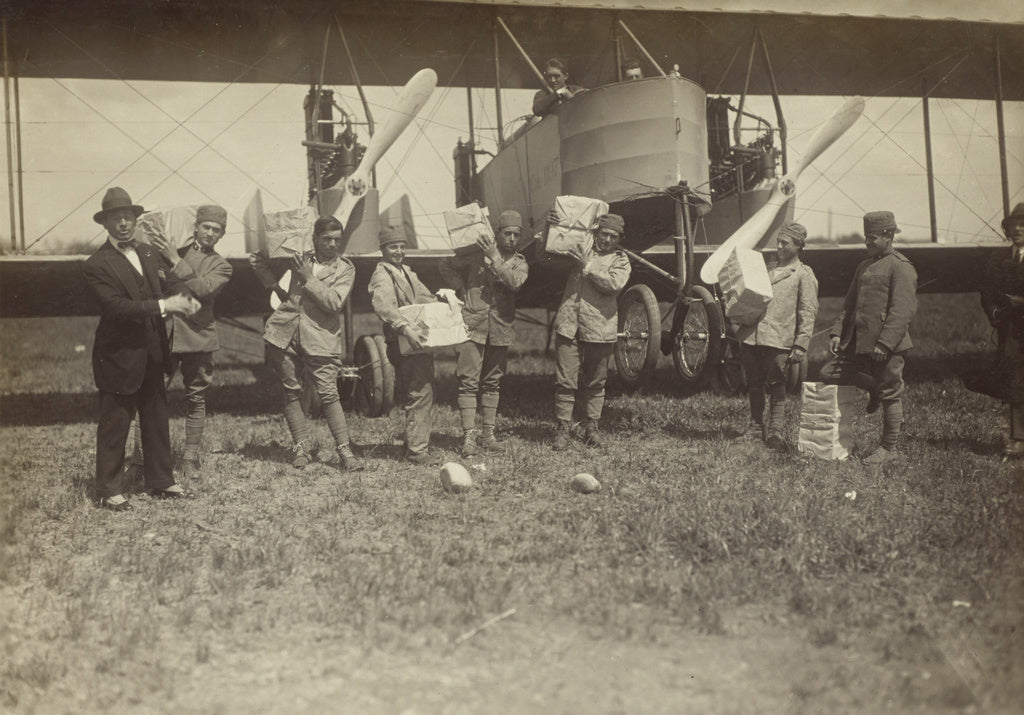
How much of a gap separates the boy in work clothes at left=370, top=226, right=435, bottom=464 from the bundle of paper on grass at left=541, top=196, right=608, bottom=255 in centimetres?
114

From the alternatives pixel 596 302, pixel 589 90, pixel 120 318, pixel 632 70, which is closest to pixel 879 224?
pixel 596 302

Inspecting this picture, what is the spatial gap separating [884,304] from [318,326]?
4.29m

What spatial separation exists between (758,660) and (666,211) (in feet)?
21.7

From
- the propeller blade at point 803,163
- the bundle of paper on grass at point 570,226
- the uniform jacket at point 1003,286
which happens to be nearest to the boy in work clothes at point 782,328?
the uniform jacket at point 1003,286

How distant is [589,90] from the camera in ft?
28.8

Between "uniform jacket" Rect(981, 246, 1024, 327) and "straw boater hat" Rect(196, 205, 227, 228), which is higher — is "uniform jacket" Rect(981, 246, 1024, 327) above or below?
below

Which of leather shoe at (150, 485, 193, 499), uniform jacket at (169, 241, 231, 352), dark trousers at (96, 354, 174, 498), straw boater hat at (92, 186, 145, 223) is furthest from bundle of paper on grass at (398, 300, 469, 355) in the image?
straw boater hat at (92, 186, 145, 223)

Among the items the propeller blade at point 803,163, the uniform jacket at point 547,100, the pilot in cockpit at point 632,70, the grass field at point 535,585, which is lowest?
the grass field at point 535,585

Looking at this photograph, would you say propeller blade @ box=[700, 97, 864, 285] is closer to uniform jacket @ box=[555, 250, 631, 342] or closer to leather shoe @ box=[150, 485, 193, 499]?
uniform jacket @ box=[555, 250, 631, 342]

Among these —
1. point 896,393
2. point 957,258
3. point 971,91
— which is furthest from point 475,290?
point 971,91

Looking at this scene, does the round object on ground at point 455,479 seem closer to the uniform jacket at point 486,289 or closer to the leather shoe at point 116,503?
the uniform jacket at point 486,289

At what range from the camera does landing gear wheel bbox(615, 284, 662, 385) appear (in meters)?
7.40

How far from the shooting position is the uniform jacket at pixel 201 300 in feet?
19.2

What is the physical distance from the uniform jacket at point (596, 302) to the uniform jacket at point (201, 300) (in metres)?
2.70
